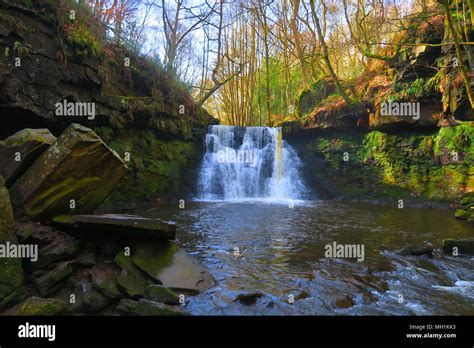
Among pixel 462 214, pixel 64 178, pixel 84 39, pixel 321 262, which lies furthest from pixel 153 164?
pixel 462 214

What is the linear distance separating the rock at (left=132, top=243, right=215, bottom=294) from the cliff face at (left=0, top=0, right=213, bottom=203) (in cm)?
643

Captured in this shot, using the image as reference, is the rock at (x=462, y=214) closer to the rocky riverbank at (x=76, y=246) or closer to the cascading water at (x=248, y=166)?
the cascading water at (x=248, y=166)

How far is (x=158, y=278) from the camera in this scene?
4.18 m

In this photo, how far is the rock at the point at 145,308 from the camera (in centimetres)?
345

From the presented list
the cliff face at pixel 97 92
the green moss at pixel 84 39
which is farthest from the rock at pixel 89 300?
the green moss at pixel 84 39

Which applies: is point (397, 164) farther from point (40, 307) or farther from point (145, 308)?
point (40, 307)

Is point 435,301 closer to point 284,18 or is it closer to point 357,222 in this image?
point 357,222

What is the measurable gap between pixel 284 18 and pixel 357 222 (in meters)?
17.3

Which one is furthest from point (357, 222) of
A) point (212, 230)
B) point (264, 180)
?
point (264, 180)

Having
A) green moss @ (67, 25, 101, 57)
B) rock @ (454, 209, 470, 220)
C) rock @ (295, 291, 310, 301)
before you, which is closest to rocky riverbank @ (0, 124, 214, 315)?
rock @ (295, 291, 310, 301)

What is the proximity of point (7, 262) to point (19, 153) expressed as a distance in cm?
196

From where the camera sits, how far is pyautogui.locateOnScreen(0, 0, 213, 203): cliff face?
319 inches

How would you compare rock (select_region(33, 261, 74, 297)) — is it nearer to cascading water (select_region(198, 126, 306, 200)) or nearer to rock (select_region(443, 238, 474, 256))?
rock (select_region(443, 238, 474, 256))

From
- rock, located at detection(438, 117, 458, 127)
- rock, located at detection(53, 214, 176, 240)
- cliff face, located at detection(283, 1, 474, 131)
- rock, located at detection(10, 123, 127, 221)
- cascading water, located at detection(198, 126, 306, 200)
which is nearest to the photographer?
rock, located at detection(53, 214, 176, 240)
